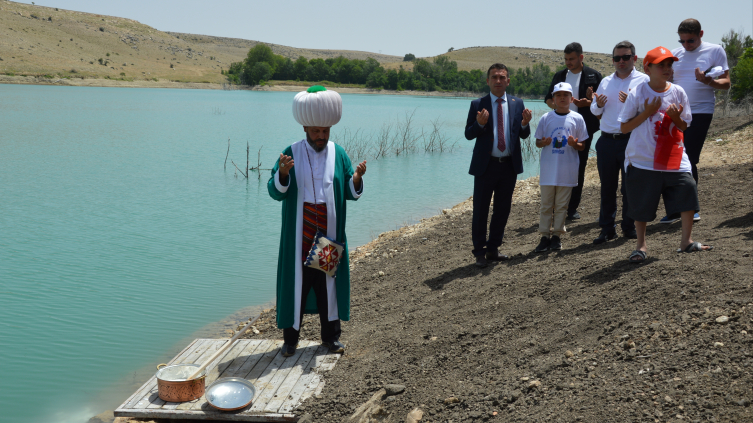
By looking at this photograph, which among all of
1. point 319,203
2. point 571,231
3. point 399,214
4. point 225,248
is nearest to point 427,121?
point 399,214

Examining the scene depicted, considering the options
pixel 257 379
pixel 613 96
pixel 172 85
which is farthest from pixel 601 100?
pixel 172 85

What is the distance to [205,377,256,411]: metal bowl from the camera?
12.2ft

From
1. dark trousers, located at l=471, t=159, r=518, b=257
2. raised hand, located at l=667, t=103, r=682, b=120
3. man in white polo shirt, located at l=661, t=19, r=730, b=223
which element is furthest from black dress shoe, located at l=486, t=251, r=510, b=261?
raised hand, located at l=667, t=103, r=682, b=120

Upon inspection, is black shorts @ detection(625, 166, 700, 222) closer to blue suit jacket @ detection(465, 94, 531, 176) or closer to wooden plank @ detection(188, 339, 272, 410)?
blue suit jacket @ detection(465, 94, 531, 176)

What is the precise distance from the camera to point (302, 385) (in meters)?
4.07

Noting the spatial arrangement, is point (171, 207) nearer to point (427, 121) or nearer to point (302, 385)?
point (302, 385)

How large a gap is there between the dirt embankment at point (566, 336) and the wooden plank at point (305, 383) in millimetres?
102

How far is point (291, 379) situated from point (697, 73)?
5.09 meters

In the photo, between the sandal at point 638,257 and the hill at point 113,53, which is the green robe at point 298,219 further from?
the hill at point 113,53

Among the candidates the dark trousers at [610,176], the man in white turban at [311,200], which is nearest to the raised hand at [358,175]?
the man in white turban at [311,200]

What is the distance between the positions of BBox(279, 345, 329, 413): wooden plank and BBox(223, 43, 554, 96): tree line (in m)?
77.5

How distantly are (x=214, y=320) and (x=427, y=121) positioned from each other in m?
31.6

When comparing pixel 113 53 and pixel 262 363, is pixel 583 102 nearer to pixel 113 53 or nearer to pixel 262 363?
pixel 262 363

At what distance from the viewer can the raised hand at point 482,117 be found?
558 centimetres
